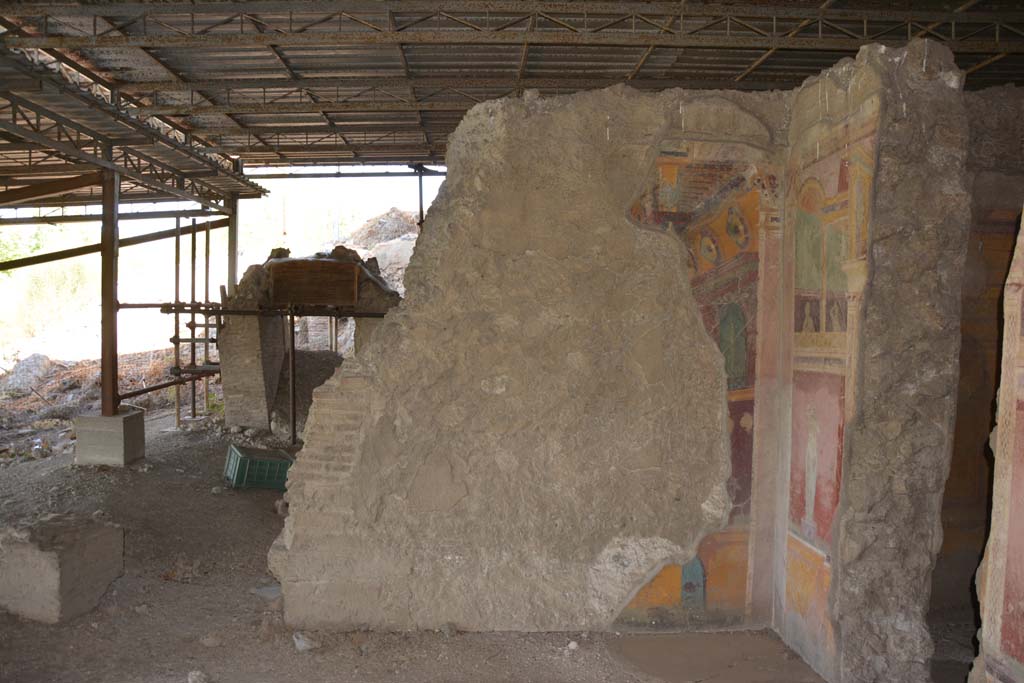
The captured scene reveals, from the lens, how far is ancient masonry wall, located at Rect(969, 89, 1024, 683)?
2.89 meters

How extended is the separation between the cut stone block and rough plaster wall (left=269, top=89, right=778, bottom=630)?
136 cm

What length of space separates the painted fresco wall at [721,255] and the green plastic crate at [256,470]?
15.9 ft

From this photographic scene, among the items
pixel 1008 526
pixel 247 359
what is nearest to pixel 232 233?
pixel 247 359

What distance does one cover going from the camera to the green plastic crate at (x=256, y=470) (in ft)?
27.5

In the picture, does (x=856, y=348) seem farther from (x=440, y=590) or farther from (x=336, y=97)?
(x=336, y=97)

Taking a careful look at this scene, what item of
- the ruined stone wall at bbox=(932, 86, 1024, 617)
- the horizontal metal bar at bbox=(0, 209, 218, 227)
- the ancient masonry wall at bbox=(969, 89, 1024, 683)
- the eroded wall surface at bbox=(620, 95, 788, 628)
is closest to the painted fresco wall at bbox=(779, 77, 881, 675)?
the eroded wall surface at bbox=(620, 95, 788, 628)

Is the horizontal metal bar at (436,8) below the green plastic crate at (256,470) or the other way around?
the other way around

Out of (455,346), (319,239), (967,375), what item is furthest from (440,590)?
(319,239)

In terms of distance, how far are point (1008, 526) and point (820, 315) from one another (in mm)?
1636

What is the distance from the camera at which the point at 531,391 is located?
4.71 metres

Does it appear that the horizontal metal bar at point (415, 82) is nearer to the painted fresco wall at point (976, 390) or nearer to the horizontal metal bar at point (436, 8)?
the horizontal metal bar at point (436, 8)

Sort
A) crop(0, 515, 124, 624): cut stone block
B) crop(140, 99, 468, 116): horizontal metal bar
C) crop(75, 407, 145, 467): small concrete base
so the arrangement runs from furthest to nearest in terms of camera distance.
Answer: crop(140, 99, 468, 116): horizontal metal bar, crop(75, 407, 145, 467): small concrete base, crop(0, 515, 124, 624): cut stone block

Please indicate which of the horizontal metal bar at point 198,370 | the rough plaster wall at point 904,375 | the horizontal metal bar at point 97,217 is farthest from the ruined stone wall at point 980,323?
the horizontal metal bar at point 97,217

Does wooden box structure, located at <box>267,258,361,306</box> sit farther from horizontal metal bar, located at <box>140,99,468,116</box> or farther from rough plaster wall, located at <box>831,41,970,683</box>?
rough plaster wall, located at <box>831,41,970,683</box>
